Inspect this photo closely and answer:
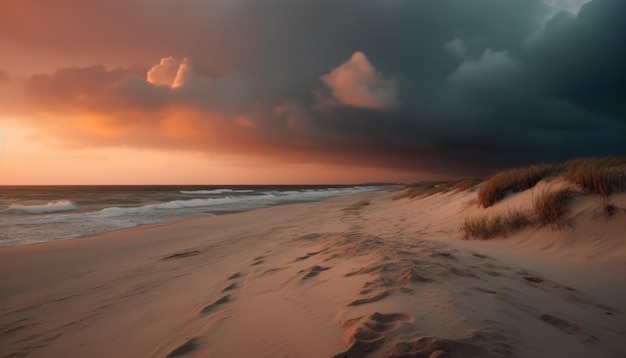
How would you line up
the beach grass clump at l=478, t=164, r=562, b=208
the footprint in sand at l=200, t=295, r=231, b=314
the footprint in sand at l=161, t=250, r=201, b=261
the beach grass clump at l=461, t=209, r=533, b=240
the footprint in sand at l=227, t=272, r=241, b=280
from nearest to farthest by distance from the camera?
the footprint in sand at l=200, t=295, r=231, b=314 → the footprint in sand at l=227, t=272, r=241, b=280 → the footprint in sand at l=161, t=250, r=201, b=261 → the beach grass clump at l=461, t=209, r=533, b=240 → the beach grass clump at l=478, t=164, r=562, b=208

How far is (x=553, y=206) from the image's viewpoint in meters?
6.90

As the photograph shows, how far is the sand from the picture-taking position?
2.62 metres

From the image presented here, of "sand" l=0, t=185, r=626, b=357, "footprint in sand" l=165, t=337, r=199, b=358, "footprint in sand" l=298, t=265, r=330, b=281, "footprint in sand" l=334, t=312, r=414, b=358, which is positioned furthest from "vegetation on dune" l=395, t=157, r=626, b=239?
"footprint in sand" l=165, t=337, r=199, b=358

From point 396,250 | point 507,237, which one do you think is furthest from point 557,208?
point 396,250

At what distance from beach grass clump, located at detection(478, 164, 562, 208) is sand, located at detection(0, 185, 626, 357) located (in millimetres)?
2636

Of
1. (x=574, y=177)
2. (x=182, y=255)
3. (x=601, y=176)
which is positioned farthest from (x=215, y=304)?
(x=574, y=177)

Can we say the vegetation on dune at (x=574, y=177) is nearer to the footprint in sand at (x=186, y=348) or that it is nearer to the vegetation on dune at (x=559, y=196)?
the vegetation on dune at (x=559, y=196)

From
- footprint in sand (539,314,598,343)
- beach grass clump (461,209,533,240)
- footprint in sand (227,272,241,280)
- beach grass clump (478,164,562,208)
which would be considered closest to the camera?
footprint in sand (539,314,598,343)

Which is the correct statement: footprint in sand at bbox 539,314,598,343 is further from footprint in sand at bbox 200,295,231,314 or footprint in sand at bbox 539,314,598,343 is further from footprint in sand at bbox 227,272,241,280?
footprint in sand at bbox 227,272,241,280

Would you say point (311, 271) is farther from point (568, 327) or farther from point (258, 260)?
point (568, 327)

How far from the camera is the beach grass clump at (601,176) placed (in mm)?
6546

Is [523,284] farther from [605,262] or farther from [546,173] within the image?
[546,173]

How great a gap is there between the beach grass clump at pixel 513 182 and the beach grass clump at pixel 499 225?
1662 mm

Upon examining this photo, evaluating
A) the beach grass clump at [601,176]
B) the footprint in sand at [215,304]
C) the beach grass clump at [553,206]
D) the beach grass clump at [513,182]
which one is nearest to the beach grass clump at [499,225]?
the beach grass clump at [553,206]
